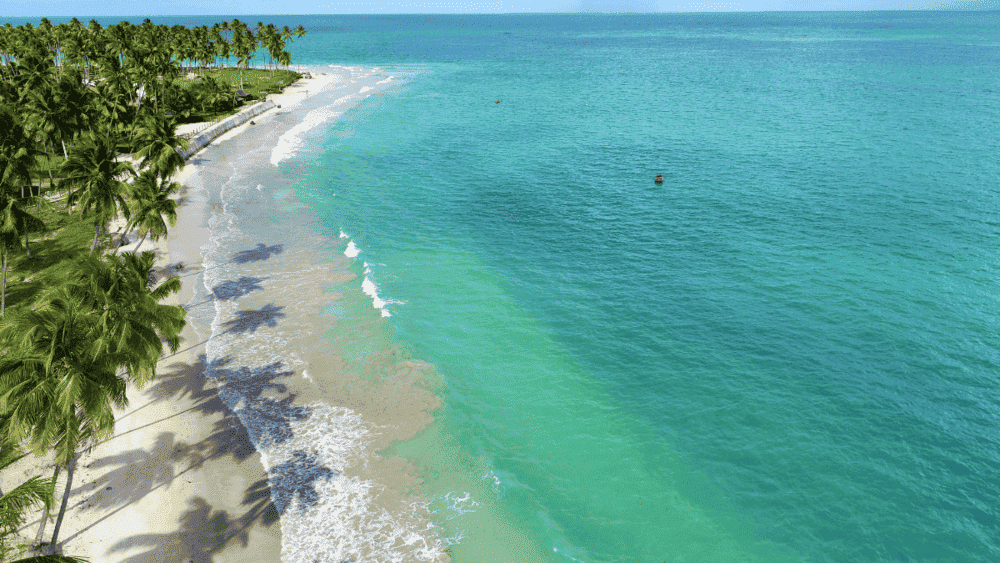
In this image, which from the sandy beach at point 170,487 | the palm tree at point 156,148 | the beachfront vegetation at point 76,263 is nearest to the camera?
the beachfront vegetation at point 76,263

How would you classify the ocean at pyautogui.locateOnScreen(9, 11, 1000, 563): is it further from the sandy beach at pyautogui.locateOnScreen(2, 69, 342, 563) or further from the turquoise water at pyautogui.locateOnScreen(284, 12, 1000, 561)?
the sandy beach at pyautogui.locateOnScreen(2, 69, 342, 563)

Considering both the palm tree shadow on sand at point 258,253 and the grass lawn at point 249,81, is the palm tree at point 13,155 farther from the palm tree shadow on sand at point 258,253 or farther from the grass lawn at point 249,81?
the grass lawn at point 249,81

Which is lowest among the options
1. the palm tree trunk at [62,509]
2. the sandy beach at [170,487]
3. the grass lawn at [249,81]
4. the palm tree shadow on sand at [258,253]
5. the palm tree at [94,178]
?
the sandy beach at [170,487]

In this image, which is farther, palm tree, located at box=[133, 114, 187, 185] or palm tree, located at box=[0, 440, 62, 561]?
palm tree, located at box=[133, 114, 187, 185]

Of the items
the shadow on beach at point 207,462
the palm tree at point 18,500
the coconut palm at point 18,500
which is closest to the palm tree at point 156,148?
the shadow on beach at point 207,462

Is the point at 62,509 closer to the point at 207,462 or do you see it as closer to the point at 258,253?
the point at 207,462

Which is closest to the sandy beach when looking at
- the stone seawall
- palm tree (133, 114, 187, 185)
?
palm tree (133, 114, 187, 185)

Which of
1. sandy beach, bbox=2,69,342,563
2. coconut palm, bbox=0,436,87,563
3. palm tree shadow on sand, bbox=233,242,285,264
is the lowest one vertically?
sandy beach, bbox=2,69,342,563
